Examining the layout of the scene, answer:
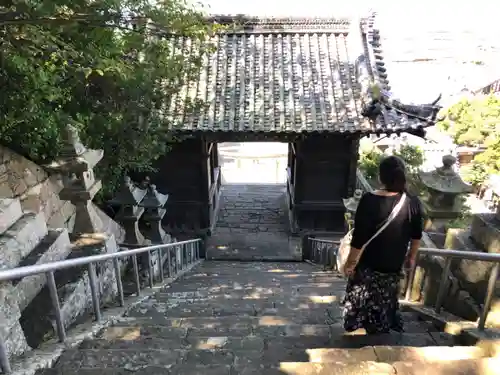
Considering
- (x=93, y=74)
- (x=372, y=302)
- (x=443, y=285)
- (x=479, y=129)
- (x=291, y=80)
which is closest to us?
(x=372, y=302)

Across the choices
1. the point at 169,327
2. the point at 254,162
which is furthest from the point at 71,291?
the point at 254,162

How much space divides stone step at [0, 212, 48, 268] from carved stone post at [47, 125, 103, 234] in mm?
775

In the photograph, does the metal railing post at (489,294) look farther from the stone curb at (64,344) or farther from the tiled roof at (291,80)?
the tiled roof at (291,80)

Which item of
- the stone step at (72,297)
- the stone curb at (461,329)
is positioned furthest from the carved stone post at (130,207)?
the stone curb at (461,329)

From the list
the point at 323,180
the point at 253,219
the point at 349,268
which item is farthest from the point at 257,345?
the point at 253,219

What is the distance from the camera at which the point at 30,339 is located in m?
2.95

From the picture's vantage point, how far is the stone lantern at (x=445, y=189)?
444cm

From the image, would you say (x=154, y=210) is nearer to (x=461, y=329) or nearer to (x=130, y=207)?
(x=130, y=207)

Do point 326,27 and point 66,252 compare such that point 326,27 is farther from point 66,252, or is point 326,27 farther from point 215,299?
point 66,252

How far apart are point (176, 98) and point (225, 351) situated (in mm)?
7965

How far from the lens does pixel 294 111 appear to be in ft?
30.7

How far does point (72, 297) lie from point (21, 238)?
72cm

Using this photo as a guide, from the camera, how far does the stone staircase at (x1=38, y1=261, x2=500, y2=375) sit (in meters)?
2.37

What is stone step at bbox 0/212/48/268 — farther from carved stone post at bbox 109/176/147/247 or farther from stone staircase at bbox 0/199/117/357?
carved stone post at bbox 109/176/147/247
